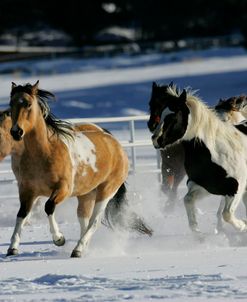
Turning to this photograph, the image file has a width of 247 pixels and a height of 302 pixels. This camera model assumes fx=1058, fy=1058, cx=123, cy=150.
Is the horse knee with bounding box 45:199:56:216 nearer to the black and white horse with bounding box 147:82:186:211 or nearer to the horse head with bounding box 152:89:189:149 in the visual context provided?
the horse head with bounding box 152:89:189:149

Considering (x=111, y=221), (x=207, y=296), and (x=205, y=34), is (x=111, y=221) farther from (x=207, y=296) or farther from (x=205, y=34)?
(x=205, y=34)

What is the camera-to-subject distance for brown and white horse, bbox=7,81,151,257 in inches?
359

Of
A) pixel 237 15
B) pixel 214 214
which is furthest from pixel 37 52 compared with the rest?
pixel 214 214

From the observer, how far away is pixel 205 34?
201 feet

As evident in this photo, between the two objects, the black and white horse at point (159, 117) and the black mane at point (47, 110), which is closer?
the black mane at point (47, 110)

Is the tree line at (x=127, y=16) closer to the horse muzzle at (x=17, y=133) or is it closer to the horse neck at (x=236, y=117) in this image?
the horse neck at (x=236, y=117)

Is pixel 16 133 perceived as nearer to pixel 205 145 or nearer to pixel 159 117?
pixel 159 117

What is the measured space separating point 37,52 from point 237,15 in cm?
1167

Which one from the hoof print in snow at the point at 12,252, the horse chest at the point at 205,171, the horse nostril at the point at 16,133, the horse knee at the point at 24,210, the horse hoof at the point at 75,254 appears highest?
the horse nostril at the point at 16,133

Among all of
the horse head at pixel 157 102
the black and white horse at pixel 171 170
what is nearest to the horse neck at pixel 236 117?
the black and white horse at pixel 171 170

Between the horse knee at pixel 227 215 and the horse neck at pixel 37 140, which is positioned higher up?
the horse neck at pixel 37 140

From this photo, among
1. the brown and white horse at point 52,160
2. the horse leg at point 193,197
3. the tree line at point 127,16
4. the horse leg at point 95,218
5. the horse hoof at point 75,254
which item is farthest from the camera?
the tree line at point 127,16

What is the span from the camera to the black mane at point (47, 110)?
914 centimetres

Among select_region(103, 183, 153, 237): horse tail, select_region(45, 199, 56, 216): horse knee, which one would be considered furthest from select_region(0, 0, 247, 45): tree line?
select_region(45, 199, 56, 216): horse knee
